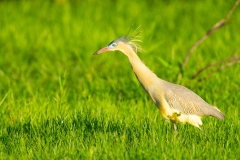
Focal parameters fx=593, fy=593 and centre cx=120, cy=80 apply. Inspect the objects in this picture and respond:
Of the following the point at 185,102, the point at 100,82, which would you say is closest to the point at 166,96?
the point at 185,102

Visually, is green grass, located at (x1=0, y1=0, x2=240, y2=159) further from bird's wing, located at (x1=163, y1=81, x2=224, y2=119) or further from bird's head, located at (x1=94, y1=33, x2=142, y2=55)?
bird's head, located at (x1=94, y1=33, x2=142, y2=55)

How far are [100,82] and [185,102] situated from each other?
2.26 meters

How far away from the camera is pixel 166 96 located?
4.86 metres

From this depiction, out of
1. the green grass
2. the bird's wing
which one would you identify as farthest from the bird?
the green grass

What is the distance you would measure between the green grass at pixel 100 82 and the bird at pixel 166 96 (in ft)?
0.49

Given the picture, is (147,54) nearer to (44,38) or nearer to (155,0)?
(44,38)

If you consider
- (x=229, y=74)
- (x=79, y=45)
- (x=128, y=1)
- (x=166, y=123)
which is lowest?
(x=166, y=123)

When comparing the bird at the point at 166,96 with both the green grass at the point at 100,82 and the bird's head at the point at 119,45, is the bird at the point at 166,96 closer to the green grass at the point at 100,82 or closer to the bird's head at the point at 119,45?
the bird's head at the point at 119,45

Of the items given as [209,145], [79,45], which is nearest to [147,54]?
[79,45]

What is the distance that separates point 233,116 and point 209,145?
1039 millimetres

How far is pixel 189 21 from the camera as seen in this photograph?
10234 mm

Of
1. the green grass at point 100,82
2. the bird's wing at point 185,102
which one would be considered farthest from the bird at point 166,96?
the green grass at point 100,82

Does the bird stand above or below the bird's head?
below

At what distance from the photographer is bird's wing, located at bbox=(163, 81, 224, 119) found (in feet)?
15.9
